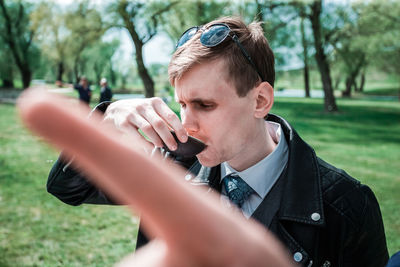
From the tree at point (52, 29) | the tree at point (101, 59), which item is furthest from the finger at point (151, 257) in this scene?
the tree at point (101, 59)

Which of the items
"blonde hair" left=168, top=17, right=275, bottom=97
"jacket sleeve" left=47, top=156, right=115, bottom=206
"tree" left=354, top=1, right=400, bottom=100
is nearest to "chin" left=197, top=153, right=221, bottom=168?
"blonde hair" left=168, top=17, right=275, bottom=97

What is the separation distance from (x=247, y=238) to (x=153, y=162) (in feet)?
0.53

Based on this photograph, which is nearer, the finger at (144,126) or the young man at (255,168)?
the finger at (144,126)

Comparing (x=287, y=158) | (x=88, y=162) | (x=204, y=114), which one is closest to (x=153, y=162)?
(x=88, y=162)

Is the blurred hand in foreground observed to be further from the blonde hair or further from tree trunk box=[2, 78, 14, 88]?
tree trunk box=[2, 78, 14, 88]

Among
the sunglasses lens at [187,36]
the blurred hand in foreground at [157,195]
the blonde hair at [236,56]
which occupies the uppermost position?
the blurred hand in foreground at [157,195]

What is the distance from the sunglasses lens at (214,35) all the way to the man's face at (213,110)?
0.14 m

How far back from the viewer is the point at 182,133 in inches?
50.8

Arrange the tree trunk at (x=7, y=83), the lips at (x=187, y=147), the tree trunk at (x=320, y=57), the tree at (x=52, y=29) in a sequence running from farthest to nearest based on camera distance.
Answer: the tree trunk at (x=7, y=83) < the tree at (x=52, y=29) < the tree trunk at (x=320, y=57) < the lips at (x=187, y=147)

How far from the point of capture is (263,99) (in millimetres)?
2229

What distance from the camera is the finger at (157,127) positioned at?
49.4 inches

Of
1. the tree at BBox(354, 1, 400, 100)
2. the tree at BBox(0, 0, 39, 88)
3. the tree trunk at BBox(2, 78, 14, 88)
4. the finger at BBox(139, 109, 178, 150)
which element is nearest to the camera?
the finger at BBox(139, 109, 178, 150)

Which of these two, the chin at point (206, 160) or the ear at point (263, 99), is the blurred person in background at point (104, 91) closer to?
the ear at point (263, 99)

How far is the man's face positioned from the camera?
1883mm
